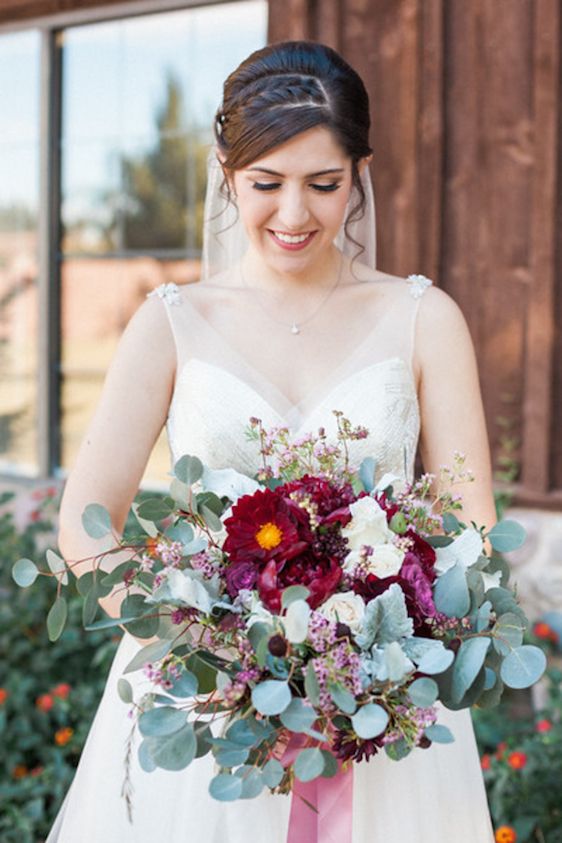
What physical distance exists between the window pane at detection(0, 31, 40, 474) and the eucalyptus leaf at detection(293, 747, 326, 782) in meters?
4.30

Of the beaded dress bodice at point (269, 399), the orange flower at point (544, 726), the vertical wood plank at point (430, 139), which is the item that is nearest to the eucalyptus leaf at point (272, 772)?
the beaded dress bodice at point (269, 399)

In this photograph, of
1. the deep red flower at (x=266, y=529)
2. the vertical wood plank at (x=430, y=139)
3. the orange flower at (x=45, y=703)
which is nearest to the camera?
the deep red flower at (x=266, y=529)

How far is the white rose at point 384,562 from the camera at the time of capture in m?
1.38

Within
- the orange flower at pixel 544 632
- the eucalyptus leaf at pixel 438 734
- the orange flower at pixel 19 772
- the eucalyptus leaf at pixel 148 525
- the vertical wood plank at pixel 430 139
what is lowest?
the orange flower at pixel 19 772

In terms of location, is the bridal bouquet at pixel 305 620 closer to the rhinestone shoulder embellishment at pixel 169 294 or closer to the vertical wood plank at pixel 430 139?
the rhinestone shoulder embellishment at pixel 169 294

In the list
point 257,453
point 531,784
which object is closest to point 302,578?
point 257,453

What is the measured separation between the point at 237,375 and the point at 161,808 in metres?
0.79

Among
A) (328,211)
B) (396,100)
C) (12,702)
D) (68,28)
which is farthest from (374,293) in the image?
(68,28)

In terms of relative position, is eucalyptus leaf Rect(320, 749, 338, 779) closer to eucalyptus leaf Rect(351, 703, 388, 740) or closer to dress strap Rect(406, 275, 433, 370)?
eucalyptus leaf Rect(351, 703, 388, 740)

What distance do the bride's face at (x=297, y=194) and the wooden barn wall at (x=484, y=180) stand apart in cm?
186

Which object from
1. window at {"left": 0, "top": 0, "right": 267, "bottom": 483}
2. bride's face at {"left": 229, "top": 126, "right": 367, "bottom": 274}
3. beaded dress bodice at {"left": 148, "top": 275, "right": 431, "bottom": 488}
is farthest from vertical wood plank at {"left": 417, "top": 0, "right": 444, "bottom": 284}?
bride's face at {"left": 229, "top": 126, "right": 367, "bottom": 274}

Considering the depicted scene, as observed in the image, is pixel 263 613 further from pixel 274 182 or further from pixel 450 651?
pixel 274 182

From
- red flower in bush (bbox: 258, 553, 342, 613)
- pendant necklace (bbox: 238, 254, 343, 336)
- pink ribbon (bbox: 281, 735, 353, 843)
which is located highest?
pendant necklace (bbox: 238, 254, 343, 336)

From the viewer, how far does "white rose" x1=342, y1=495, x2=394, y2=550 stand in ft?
4.65
